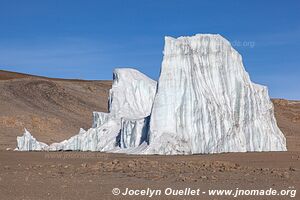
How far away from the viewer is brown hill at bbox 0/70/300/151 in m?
57.7

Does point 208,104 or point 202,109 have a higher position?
point 208,104

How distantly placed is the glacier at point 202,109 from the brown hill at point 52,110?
724 inches

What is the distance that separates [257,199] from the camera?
13508 mm

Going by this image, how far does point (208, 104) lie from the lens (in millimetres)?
29750

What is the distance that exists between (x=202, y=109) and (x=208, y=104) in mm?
412

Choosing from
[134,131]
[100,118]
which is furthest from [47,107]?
[134,131]

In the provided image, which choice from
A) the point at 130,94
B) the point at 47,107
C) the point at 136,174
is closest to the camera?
the point at 136,174

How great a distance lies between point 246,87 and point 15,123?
33536mm

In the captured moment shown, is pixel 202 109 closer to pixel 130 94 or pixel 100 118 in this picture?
pixel 130 94

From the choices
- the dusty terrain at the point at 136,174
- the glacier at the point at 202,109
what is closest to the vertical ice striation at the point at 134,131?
the glacier at the point at 202,109

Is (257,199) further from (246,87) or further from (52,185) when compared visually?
(246,87)

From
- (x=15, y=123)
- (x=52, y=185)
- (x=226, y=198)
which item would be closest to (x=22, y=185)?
(x=52, y=185)

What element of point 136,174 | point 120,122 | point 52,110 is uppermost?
point 52,110

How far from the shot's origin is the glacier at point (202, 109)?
1164 inches
